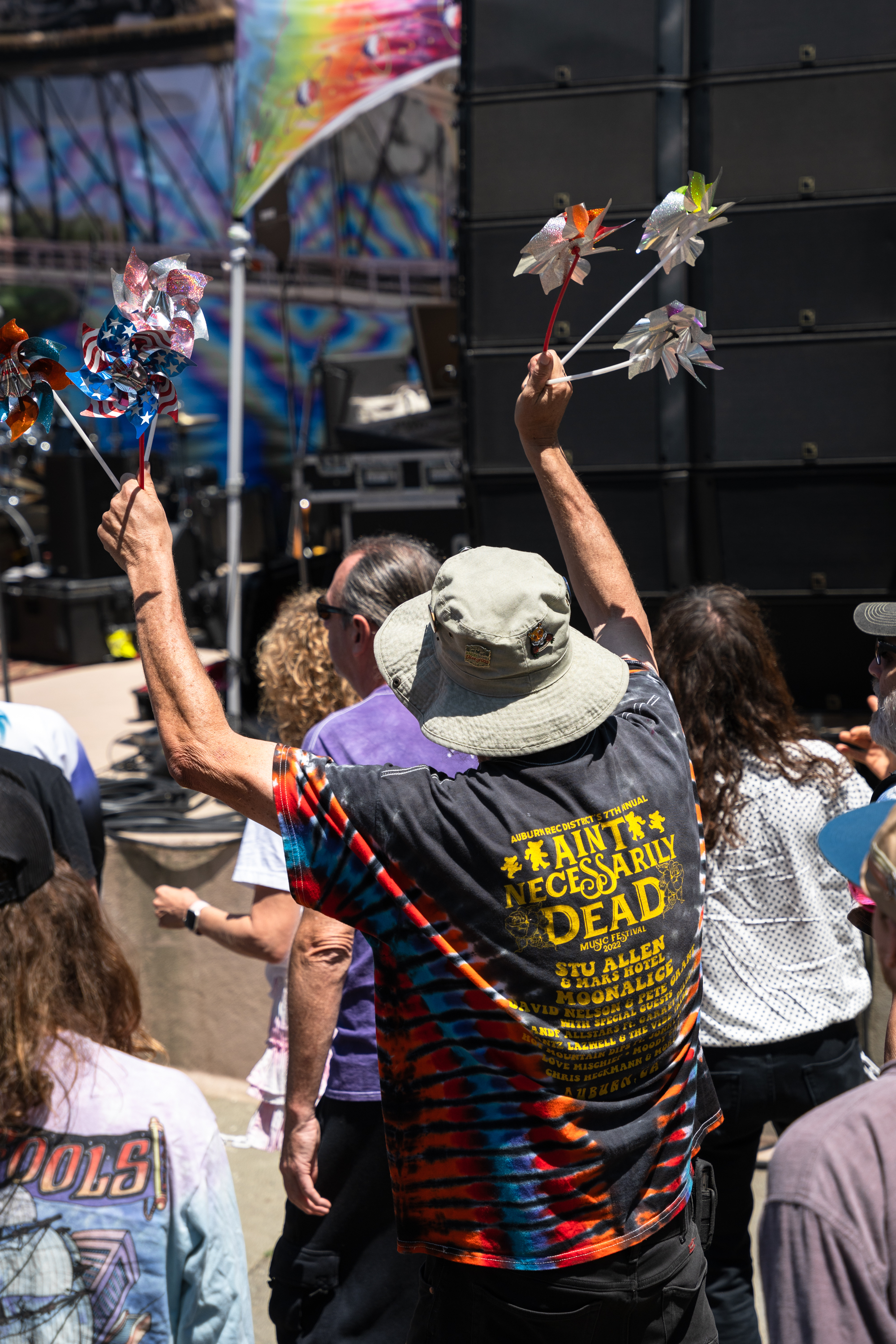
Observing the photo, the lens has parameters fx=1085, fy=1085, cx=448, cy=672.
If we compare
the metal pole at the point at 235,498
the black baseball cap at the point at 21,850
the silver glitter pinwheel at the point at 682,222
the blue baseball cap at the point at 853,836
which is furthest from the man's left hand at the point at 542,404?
the metal pole at the point at 235,498

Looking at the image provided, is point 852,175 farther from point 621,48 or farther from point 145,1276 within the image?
point 145,1276

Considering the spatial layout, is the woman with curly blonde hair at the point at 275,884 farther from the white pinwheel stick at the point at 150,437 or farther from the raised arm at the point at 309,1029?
the white pinwheel stick at the point at 150,437

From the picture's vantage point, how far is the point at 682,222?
1.46 meters

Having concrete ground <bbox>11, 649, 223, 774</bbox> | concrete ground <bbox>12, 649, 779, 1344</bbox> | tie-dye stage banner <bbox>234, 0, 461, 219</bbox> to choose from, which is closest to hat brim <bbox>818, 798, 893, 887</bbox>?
concrete ground <bbox>12, 649, 779, 1344</bbox>

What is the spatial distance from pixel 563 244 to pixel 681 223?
0.16 metres

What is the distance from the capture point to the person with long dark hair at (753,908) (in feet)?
6.33

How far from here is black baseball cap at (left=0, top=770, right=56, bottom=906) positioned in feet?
3.80

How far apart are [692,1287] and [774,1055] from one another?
675 mm

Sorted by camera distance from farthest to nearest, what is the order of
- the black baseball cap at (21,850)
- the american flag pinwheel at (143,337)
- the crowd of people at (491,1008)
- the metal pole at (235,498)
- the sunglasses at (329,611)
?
the metal pole at (235,498) → the sunglasses at (329,611) → the american flag pinwheel at (143,337) → the black baseball cap at (21,850) → the crowd of people at (491,1008)

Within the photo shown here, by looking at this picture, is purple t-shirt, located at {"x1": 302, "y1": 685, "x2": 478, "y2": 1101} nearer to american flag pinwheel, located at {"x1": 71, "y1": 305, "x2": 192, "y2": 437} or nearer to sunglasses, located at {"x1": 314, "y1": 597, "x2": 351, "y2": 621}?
sunglasses, located at {"x1": 314, "y1": 597, "x2": 351, "y2": 621}

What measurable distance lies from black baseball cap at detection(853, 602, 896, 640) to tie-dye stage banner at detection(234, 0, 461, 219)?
12.6 feet

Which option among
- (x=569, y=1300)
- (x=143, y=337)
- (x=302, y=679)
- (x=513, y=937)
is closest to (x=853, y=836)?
(x=513, y=937)

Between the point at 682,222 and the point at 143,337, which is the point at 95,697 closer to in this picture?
the point at 143,337

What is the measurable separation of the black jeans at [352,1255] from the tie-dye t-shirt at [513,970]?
50 cm
